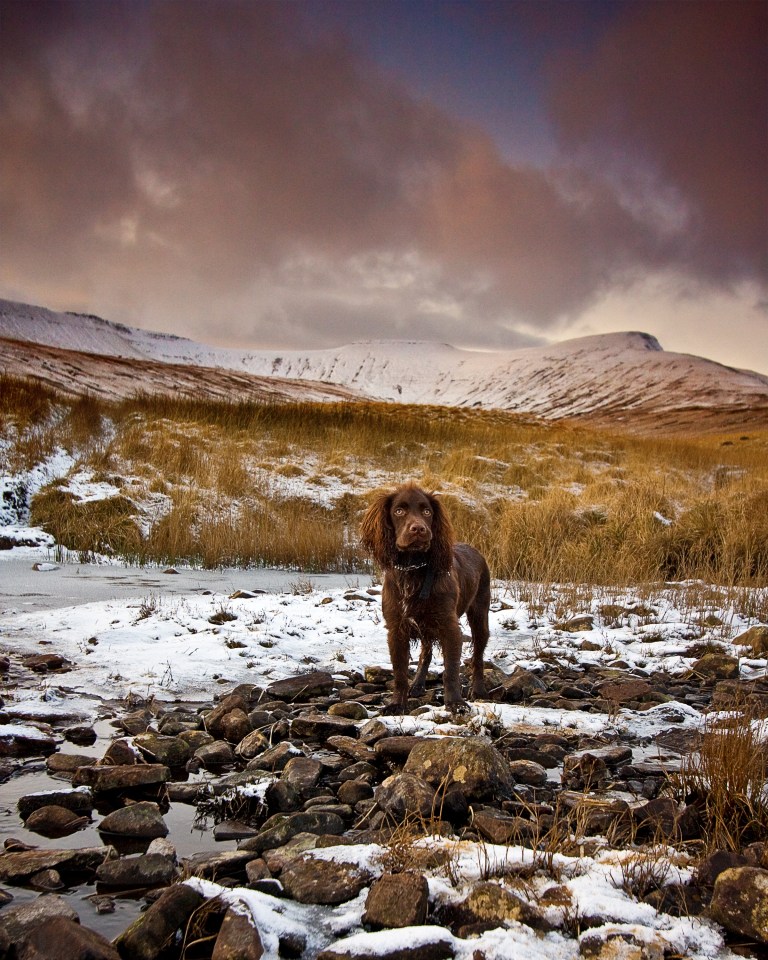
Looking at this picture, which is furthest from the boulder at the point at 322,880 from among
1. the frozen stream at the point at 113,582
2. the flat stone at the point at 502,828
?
the frozen stream at the point at 113,582

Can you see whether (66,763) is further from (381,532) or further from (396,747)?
(381,532)

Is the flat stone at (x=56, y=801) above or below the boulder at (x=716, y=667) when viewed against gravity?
below

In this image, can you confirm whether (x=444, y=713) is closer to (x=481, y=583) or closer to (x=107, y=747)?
(x=481, y=583)

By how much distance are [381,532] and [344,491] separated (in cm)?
1001

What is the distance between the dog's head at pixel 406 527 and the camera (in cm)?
438

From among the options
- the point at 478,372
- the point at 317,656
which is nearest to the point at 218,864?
the point at 317,656

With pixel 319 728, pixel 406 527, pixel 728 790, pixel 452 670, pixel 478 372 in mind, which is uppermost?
pixel 478 372

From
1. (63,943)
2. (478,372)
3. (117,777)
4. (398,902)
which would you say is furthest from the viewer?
(478,372)

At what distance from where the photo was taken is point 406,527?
4.34 m

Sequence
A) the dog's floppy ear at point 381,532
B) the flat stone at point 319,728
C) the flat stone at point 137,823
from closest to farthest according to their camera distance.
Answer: the flat stone at point 137,823 → the flat stone at point 319,728 → the dog's floppy ear at point 381,532

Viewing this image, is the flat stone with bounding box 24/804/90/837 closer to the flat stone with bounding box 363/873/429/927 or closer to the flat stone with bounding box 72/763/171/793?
the flat stone with bounding box 72/763/171/793

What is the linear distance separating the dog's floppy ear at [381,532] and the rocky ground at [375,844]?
1021 millimetres

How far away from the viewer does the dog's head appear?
14.4ft

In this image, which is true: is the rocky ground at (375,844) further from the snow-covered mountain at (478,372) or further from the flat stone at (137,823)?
the snow-covered mountain at (478,372)
